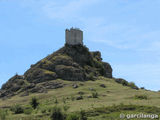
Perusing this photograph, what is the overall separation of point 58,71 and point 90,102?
56664 mm

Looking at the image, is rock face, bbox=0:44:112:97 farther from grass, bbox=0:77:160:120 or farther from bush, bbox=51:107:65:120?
bush, bbox=51:107:65:120

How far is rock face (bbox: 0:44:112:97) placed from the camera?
15275 centimetres

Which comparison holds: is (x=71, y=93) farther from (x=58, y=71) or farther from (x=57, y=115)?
(x=57, y=115)

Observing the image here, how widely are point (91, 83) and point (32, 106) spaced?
4340cm

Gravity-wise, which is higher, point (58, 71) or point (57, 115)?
point (58, 71)

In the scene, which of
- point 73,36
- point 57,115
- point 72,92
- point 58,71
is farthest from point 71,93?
point 73,36

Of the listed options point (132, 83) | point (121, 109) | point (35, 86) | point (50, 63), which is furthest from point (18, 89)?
point (121, 109)

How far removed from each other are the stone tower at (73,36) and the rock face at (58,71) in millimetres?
2944

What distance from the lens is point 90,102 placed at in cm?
10588

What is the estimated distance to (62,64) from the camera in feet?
540

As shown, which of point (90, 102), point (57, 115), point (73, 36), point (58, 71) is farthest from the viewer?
point (73, 36)

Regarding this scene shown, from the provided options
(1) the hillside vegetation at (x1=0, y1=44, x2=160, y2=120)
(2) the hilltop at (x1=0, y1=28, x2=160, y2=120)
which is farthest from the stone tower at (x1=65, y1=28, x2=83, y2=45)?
(1) the hillside vegetation at (x1=0, y1=44, x2=160, y2=120)

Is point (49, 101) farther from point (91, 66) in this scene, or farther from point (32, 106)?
point (91, 66)

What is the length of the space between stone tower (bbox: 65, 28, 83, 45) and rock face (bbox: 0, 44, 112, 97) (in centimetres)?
294
